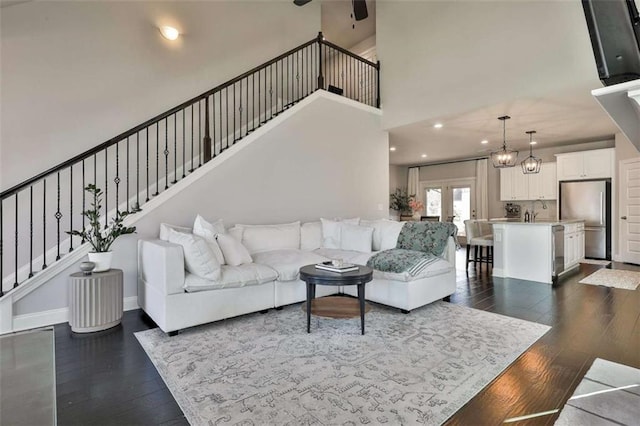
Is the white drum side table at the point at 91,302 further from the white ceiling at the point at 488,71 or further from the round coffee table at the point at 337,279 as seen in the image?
the white ceiling at the point at 488,71

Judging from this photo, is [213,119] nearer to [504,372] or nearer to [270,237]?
[270,237]

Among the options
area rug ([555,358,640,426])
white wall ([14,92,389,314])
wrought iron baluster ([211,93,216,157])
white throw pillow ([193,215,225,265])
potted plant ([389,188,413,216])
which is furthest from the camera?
potted plant ([389,188,413,216])

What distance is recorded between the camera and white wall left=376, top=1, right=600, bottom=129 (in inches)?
157

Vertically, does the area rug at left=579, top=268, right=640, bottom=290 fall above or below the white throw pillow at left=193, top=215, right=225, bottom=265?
below

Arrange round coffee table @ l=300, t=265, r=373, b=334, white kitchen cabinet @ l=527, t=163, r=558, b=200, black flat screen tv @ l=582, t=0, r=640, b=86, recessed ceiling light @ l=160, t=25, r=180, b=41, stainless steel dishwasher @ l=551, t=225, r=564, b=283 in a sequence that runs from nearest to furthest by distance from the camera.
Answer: black flat screen tv @ l=582, t=0, r=640, b=86 < round coffee table @ l=300, t=265, r=373, b=334 < recessed ceiling light @ l=160, t=25, r=180, b=41 < stainless steel dishwasher @ l=551, t=225, r=564, b=283 < white kitchen cabinet @ l=527, t=163, r=558, b=200

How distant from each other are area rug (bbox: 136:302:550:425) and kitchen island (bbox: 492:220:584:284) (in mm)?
2260

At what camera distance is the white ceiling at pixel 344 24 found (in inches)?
277

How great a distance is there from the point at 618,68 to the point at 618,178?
24.4ft

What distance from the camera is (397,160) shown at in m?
9.99

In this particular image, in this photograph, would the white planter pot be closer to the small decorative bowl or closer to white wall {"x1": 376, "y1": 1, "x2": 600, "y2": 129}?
the small decorative bowl

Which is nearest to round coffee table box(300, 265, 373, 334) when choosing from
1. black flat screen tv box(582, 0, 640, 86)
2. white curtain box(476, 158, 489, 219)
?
black flat screen tv box(582, 0, 640, 86)

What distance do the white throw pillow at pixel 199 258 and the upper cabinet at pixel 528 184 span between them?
7987mm

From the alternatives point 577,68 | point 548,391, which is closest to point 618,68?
point 548,391

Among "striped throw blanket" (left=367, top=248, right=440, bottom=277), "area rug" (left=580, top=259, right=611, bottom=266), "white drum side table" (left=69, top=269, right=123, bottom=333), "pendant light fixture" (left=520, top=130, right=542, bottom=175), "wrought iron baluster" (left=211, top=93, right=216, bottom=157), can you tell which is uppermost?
"wrought iron baluster" (left=211, top=93, right=216, bottom=157)
